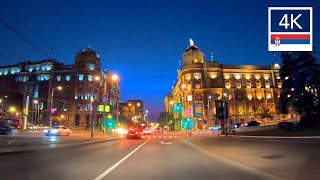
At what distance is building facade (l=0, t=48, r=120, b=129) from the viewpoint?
115 metres

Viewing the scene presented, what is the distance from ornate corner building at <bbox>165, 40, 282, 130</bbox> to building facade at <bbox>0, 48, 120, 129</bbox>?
27.5m

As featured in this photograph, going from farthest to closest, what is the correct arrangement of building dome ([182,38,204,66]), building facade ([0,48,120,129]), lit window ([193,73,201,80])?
building dome ([182,38,204,66])
building facade ([0,48,120,129])
lit window ([193,73,201,80])

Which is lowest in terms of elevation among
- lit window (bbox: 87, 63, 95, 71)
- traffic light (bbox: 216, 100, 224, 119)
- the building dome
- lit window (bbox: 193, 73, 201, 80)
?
traffic light (bbox: 216, 100, 224, 119)

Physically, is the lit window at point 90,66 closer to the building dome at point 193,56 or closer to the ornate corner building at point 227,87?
the ornate corner building at point 227,87

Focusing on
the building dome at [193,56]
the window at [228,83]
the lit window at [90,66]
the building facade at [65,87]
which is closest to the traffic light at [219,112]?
the building facade at [65,87]

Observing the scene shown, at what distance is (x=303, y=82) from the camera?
50562 mm

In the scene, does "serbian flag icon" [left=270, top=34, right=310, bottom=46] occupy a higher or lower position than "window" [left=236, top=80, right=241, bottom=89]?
lower

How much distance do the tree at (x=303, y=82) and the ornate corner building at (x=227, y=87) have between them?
190 ft

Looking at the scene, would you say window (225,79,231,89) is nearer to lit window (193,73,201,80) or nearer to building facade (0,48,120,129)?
lit window (193,73,201,80)

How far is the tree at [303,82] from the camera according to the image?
49312mm

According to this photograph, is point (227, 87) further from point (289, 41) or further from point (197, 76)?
point (289, 41)

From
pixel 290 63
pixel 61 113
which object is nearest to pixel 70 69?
pixel 61 113

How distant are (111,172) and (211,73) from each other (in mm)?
106115

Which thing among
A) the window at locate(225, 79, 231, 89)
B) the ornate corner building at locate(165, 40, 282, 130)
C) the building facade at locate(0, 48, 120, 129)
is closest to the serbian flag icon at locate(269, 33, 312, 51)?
the ornate corner building at locate(165, 40, 282, 130)
